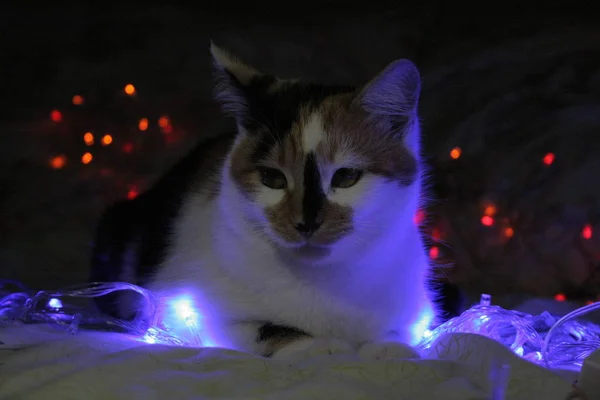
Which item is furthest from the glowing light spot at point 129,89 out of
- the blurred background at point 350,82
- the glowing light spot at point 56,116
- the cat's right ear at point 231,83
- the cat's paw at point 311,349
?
the cat's paw at point 311,349

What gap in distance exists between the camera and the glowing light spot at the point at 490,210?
1957 millimetres

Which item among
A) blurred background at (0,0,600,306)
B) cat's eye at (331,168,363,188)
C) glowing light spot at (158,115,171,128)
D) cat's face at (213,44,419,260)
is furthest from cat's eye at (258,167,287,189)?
glowing light spot at (158,115,171,128)

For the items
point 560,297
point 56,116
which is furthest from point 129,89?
point 560,297

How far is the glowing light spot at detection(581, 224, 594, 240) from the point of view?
5.97ft

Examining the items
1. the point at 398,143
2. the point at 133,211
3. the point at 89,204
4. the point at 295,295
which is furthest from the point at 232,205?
the point at 89,204

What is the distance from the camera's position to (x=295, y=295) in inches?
47.8

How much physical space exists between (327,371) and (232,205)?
0.43 meters

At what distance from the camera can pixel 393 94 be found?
1.19 meters

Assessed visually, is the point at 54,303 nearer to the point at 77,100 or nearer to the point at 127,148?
the point at 127,148

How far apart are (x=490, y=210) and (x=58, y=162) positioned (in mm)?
1542

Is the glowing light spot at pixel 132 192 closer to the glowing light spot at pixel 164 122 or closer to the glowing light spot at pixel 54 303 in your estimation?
the glowing light spot at pixel 164 122

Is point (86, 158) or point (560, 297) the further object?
point (86, 158)

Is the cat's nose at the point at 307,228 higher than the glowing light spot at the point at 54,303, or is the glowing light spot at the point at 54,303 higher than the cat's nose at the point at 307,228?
the cat's nose at the point at 307,228

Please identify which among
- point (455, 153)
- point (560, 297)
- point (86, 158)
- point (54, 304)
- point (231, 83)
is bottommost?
point (54, 304)
